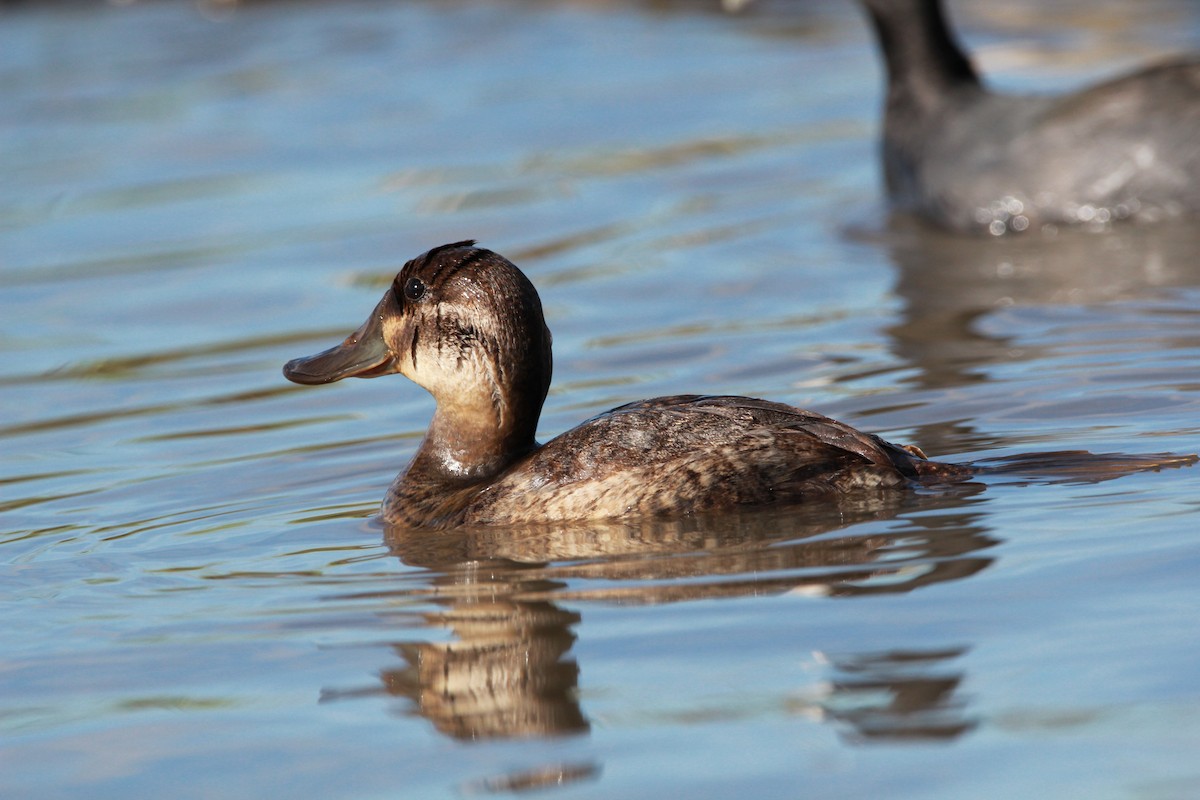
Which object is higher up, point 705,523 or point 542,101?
point 542,101

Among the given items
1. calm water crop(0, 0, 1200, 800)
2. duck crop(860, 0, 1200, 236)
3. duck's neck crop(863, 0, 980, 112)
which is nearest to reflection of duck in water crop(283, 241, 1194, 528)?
calm water crop(0, 0, 1200, 800)

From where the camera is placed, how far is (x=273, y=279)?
1175cm

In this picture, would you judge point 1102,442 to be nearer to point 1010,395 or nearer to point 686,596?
point 1010,395

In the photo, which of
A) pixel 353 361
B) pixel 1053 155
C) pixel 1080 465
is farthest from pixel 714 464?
pixel 1053 155

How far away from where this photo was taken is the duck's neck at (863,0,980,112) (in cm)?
1308

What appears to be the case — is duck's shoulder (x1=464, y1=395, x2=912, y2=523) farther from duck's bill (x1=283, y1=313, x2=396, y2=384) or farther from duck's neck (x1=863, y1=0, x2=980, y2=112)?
duck's neck (x1=863, y1=0, x2=980, y2=112)

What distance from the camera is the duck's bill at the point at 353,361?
6.97 m

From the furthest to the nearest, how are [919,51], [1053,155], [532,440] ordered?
1. [919,51]
2. [1053,155]
3. [532,440]

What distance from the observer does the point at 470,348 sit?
6.60 meters

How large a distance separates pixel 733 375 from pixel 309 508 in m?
2.38

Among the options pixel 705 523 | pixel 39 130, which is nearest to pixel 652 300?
pixel 705 523

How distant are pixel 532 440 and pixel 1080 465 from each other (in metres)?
1.82

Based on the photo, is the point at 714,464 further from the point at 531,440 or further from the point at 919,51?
the point at 919,51

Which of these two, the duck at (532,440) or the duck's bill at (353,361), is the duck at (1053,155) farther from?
the duck's bill at (353,361)
